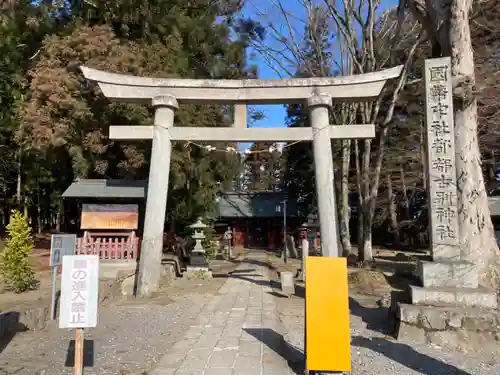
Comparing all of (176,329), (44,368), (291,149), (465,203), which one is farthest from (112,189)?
(291,149)

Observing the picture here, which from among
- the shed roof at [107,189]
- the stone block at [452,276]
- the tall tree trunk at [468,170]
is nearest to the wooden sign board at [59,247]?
the shed roof at [107,189]

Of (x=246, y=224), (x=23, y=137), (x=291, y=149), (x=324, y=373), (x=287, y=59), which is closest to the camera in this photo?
(x=324, y=373)

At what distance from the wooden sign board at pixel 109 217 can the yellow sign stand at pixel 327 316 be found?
8720mm

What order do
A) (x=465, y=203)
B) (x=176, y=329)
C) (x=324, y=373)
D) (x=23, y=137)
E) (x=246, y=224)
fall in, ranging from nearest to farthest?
(x=324, y=373)
(x=176, y=329)
(x=465, y=203)
(x=23, y=137)
(x=246, y=224)

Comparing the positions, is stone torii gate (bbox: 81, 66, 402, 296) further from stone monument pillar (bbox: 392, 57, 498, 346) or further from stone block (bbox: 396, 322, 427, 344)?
stone block (bbox: 396, 322, 427, 344)

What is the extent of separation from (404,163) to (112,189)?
675 inches

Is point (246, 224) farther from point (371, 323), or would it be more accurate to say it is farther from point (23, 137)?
point (371, 323)

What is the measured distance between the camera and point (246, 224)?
34281mm

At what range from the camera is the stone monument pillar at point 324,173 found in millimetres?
9922

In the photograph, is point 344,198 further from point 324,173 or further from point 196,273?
point 324,173

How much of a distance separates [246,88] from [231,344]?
6.63 m

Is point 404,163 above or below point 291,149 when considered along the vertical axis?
below

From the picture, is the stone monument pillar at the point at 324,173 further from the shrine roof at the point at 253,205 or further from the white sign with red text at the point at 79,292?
the shrine roof at the point at 253,205

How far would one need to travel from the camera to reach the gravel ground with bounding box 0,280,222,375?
15.5ft
